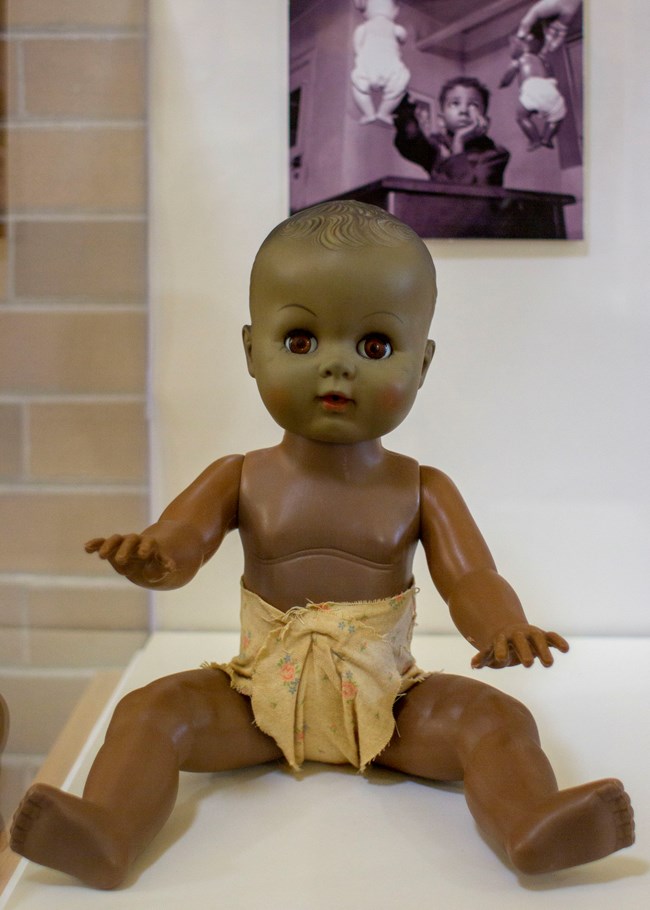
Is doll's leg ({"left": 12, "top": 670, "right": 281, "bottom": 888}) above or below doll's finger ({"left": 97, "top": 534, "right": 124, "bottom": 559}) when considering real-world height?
below

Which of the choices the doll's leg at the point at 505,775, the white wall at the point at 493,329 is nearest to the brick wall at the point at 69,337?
the white wall at the point at 493,329

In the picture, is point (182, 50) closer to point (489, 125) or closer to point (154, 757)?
point (489, 125)

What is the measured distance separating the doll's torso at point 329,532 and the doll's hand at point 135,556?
0.13m

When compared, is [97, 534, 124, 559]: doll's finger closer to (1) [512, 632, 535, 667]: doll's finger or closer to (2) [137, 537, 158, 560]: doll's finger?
(2) [137, 537, 158, 560]: doll's finger

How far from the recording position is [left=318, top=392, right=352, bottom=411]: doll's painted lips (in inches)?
35.6

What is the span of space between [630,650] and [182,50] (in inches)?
44.7

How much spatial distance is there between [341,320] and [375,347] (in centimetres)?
5

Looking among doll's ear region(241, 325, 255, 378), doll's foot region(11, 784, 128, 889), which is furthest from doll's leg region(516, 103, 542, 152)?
doll's foot region(11, 784, 128, 889)

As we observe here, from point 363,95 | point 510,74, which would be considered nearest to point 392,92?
point 363,95

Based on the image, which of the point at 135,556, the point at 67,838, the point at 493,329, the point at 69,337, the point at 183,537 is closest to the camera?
the point at 67,838

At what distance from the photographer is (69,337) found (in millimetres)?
1293

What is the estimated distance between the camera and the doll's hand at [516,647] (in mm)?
771

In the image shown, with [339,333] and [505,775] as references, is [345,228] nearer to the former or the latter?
[339,333]

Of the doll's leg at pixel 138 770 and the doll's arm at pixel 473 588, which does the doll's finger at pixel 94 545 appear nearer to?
the doll's leg at pixel 138 770
